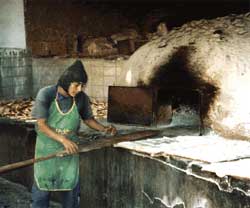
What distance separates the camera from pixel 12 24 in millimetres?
8984

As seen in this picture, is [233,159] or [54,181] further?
[54,181]

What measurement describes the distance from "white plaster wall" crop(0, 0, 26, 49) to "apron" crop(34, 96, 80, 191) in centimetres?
518

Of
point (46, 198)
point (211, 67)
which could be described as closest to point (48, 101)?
point (46, 198)

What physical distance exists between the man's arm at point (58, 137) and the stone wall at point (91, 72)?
156 inches

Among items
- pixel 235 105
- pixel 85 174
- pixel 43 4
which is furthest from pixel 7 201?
pixel 43 4

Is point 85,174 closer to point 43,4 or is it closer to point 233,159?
point 233,159

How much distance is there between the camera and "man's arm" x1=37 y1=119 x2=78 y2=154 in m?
3.91

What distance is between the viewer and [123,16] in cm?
938

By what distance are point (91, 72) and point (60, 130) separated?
14.2 feet

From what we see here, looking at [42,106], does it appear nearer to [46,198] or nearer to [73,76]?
[73,76]

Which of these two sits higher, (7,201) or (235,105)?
(235,105)

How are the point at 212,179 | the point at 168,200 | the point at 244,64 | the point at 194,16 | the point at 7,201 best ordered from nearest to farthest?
the point at 212,179
the point at 168,200
the point at 244,64
the point at 7,201
the point at 194,16

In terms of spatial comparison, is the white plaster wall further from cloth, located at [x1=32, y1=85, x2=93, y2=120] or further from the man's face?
the man's face

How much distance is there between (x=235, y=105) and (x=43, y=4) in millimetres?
5606
